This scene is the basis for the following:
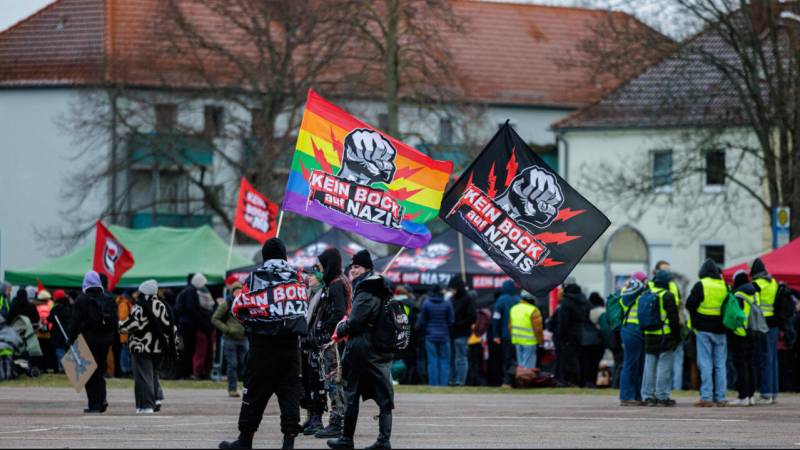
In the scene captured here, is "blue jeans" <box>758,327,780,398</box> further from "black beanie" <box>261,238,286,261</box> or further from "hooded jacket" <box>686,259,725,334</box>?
"black beanie" <box>261,238,286,261</box>

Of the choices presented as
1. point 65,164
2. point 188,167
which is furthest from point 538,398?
point 65,164

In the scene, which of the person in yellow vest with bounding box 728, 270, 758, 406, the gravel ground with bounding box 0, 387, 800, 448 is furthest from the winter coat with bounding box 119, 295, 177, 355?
the person in yellow vest with bounding box 728, 270, 758, 406

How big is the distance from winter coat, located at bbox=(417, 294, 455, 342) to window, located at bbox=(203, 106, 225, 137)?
958 inches

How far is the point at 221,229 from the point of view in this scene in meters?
63.2

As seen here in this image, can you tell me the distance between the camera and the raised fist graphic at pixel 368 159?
18.1 m

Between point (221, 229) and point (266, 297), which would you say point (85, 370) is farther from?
point (221, 229)

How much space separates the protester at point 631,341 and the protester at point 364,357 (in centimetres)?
838

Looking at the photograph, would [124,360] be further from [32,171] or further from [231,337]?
[32,171]

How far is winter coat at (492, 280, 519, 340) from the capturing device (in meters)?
28.8

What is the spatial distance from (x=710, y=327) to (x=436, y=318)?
23.1 ft

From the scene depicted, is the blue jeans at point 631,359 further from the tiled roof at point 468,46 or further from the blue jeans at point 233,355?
the tiled roof at point 468,46

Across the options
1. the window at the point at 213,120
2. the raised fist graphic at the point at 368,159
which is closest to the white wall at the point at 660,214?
the window at the point at 213,120

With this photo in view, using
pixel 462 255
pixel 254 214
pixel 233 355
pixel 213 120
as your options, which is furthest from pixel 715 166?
pixel 233 355

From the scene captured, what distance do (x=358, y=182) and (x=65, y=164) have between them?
4671cm
